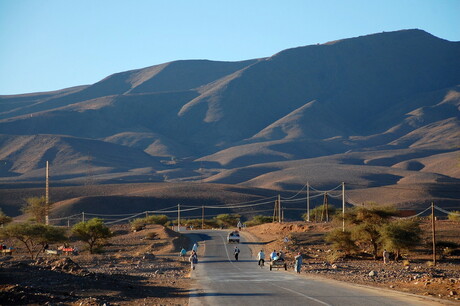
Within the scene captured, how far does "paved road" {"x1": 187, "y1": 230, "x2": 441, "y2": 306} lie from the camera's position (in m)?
19.4

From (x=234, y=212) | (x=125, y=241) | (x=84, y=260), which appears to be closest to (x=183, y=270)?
(x=84, y=260)

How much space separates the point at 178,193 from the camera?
429ft

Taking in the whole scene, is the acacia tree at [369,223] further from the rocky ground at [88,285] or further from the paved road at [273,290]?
the rocky ground at [88,285]

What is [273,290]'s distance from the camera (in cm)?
2297

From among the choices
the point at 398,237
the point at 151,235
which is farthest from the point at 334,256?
the point at 151,235

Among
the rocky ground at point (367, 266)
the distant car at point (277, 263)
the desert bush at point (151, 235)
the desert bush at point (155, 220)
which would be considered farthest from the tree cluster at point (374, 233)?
the desert bush at point (155, 220)

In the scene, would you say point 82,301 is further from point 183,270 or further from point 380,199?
point 380,199

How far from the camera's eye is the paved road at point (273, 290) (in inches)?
765

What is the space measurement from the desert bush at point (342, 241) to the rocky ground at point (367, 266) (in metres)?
1.17

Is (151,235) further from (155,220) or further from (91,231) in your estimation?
(155,220)

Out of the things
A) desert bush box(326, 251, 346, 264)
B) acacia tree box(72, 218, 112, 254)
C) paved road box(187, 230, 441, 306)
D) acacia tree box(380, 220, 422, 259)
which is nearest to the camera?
paved road box(187, 230, 441, 306)

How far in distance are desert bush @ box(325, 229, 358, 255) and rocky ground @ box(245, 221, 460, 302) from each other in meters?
1.17

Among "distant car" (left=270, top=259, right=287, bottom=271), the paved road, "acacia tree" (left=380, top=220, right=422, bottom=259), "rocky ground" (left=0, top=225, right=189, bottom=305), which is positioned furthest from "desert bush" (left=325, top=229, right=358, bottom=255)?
"rocky ground" (left=0, top=225, right=189, bottom=305)

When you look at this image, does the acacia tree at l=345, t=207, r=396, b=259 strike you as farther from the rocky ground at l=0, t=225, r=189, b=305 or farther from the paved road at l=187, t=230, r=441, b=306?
the rocky ground at l=0, t=225, r=189, b=305
